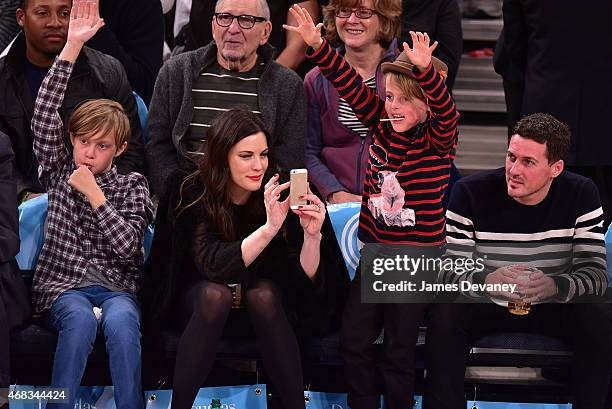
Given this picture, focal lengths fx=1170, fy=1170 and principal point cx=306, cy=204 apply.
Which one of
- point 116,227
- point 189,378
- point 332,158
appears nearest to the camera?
point 189,378

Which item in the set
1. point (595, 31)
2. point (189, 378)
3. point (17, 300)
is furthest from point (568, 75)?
point (17, 300)

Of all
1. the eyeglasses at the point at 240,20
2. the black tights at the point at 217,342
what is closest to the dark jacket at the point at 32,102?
the eyeglasses at the point at 240,20

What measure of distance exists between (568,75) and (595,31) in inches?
7.6

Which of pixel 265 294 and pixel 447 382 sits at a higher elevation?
pixel 265 294

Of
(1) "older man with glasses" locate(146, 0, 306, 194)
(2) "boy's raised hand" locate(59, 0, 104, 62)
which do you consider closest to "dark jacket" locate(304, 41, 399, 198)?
(1) "older man with glasses" locate(146, 0, 306, 194)

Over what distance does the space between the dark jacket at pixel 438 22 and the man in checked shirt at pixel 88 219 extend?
56.6 inches

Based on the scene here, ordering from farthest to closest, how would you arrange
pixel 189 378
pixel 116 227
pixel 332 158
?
pixel 332 158 → pixel 116 227 → pixel 189 378

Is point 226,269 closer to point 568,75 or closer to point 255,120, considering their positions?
point 255,120

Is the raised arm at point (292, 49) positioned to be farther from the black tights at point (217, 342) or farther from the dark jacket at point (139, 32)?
the black tights at point (217, 342)

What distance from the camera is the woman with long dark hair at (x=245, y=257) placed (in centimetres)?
361

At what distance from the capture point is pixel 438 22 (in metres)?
4.91

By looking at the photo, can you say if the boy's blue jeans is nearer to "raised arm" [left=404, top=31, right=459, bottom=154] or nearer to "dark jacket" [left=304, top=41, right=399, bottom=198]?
"dark jacket" [left=304, top=41, right=399, bottom=198]

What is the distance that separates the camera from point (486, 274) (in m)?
3.82

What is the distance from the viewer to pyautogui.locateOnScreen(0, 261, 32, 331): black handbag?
376 centimetres
